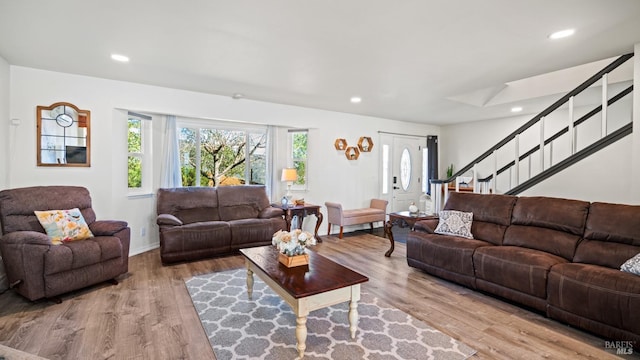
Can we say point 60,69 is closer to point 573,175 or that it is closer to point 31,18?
point 31,18

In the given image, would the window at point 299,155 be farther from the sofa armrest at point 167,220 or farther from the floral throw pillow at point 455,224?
the floral throw pillow at point 455,224

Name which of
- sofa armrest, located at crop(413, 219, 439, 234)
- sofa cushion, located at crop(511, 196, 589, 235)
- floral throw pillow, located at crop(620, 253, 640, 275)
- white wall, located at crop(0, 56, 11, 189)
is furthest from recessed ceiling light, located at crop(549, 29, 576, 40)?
white wall, located at crop(0, 56, 11, 189)

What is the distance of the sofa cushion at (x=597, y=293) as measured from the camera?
2.17 m

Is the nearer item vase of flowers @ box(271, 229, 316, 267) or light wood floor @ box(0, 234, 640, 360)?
light wood floor @ box(0, 234, 640, 360)

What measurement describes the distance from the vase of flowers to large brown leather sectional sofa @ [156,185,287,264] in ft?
6.46

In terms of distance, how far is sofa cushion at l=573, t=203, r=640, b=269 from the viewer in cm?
258

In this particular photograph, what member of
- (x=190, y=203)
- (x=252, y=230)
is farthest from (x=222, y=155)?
(x=252, y=230)

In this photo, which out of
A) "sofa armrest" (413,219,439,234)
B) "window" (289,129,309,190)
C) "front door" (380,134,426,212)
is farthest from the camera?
"front door" (380,134,426,212)

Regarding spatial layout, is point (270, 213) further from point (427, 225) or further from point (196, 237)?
point (427, 225)

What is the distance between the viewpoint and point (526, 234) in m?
3.24

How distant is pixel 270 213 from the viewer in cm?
500

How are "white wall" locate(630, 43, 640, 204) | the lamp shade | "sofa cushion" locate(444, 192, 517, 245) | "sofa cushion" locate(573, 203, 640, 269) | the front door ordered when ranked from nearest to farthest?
1. "sofa cushion" locate(573, 203, 640, 269)
2. "white wall" locate(630, 43, 640, 204)
3. "sofa cushion" locate(444, 192, 517, 245)
4. the lamp shade
5. the front door

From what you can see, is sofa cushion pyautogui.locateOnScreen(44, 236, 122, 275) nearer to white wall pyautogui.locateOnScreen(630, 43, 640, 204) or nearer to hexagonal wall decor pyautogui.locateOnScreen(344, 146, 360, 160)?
hexagonal wall decor pyautogui.locateOnScreen(344, 146, 360, 160)

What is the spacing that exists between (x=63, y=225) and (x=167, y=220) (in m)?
1.11
